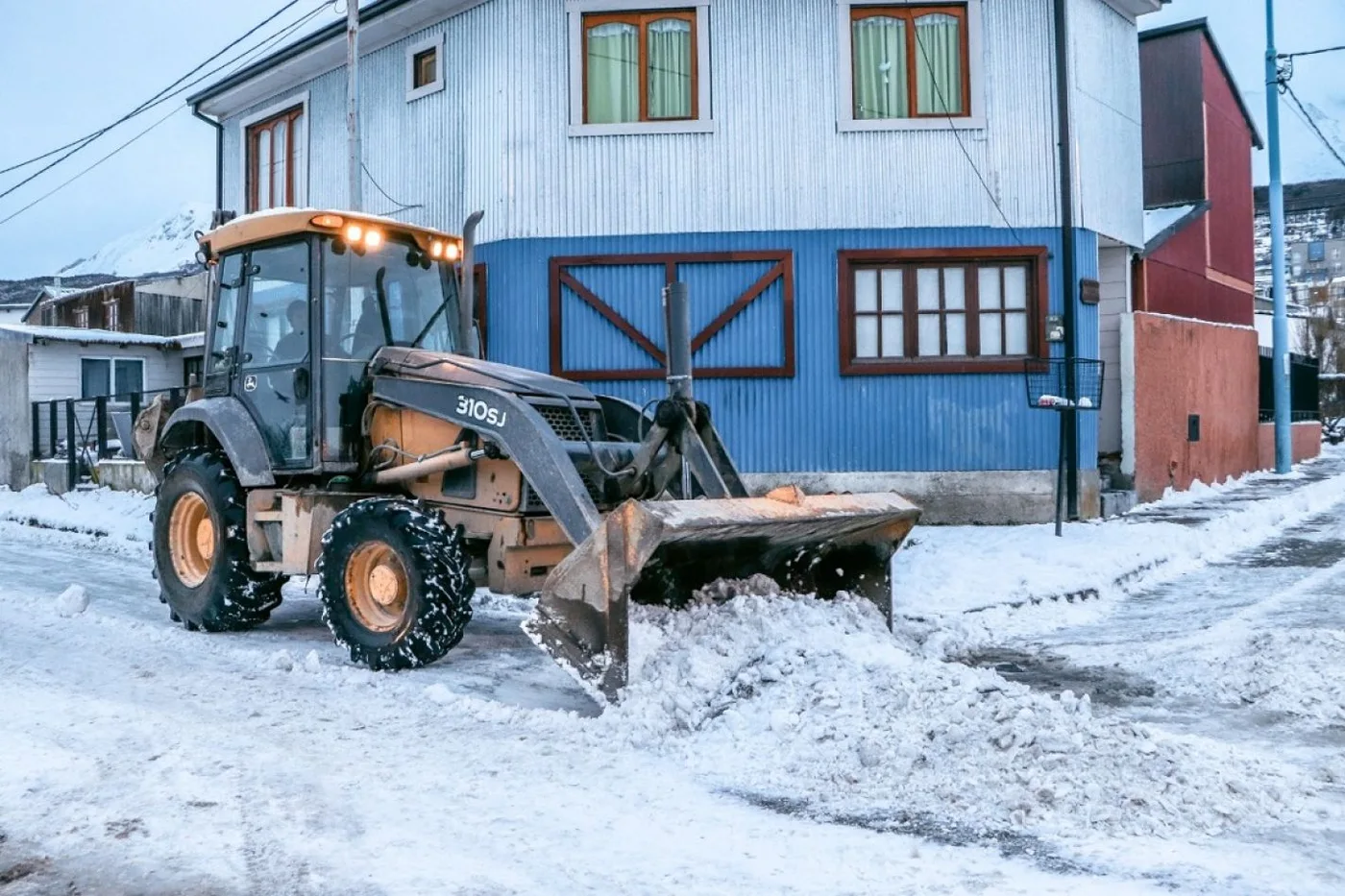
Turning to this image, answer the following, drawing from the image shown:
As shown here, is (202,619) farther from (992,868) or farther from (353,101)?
(353,101)

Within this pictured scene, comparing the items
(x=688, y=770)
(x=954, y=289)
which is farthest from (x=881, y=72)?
(x=688, y=770)

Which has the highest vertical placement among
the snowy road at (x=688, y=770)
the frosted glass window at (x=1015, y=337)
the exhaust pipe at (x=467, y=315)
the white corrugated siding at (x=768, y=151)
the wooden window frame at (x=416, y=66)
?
the wooden window frame at (x=416, y=66)

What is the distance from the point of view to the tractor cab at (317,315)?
7.68 m

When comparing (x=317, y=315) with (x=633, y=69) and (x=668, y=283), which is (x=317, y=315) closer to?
(x=668, y=283)

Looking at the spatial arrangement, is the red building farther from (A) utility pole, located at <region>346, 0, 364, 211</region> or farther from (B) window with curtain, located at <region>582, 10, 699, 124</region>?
(A) utility pole, located at <region>346, 0, 364, 211</region>

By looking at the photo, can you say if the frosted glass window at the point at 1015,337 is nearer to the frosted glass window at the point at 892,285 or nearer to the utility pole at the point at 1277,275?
the frosted glass window at the point at 892,285

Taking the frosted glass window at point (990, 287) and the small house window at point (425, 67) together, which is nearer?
the frosted glass window at point (990, 287)

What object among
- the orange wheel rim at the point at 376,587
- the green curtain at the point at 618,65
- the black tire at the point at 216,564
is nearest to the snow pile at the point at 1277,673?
the orange wheel rim at the point at 376,587

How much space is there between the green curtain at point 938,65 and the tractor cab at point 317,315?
300 inches

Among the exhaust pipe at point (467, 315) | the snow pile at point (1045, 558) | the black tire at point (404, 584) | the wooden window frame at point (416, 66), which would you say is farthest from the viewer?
the wooden window frame at point (416, 66)

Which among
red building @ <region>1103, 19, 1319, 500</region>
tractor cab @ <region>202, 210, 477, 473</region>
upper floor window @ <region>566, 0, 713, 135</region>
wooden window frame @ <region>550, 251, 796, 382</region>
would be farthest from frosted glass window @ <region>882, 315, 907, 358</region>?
tractor cab @ <region>202, 210, 477, 473</region>

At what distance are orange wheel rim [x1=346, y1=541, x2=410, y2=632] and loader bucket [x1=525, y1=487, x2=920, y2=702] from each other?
1.26 meters

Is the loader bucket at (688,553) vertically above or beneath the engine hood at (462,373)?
beneath

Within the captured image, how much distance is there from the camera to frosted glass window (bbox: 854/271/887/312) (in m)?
13.9
